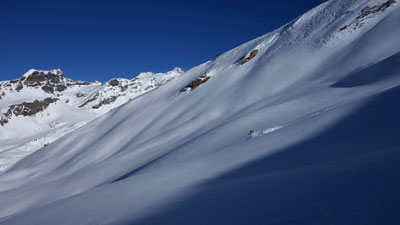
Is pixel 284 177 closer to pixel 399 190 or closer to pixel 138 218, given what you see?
pixel 399 190

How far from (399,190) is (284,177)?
56.8 inches

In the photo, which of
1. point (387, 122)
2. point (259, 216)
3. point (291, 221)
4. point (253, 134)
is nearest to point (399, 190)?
point (291, 221)

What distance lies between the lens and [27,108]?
89.1m

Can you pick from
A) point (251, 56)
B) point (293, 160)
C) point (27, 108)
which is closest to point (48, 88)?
point (27, 108)

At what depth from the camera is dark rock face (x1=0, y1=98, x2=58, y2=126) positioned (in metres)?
84.6

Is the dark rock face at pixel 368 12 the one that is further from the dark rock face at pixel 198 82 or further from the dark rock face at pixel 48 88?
the dark rock face at pixel 48 88

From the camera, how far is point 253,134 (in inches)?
309

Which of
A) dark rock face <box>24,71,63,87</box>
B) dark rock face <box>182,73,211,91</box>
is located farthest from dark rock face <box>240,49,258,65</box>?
dark rock face <box>24,71,63,87</box>

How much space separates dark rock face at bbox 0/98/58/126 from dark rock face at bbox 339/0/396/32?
9905 centimetres

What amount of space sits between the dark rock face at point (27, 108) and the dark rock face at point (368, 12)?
325 feet

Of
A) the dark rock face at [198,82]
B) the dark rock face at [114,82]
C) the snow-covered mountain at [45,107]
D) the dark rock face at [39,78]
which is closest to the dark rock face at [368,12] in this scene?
the dark rock face at [198,82]

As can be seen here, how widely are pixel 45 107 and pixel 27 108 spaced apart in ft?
18.3

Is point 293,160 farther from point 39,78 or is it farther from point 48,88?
point 39,78

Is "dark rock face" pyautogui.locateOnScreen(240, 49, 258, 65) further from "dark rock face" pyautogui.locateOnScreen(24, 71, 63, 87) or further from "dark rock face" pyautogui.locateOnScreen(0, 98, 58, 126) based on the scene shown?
"dark rock face" pyautogui.locateOnScreen(24, 71, 63, 87)
